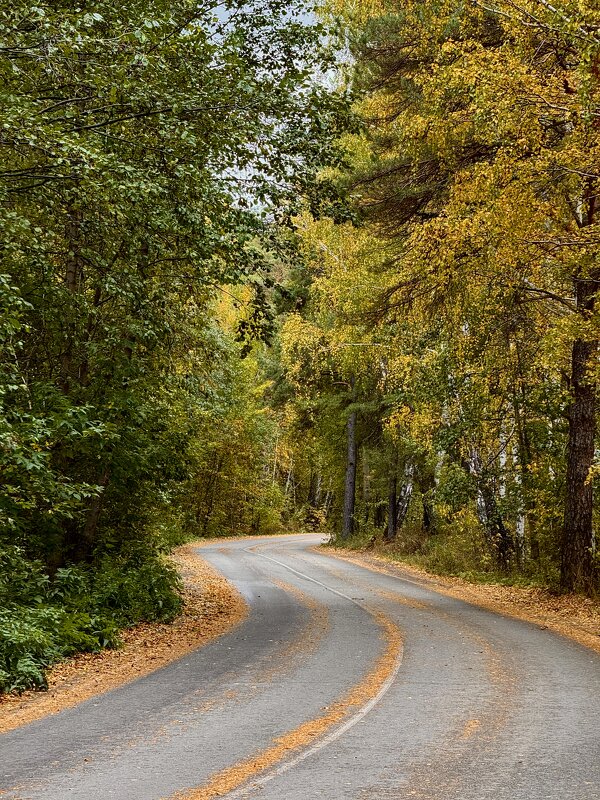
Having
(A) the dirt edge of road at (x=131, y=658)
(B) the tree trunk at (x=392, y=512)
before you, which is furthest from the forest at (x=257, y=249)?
(B) the tree trunk at (x=392, y=512)

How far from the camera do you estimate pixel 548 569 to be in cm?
1900

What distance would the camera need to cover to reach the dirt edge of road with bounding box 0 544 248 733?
8.22 meters

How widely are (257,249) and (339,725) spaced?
7.44 meters

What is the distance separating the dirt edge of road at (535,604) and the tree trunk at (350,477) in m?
11.6

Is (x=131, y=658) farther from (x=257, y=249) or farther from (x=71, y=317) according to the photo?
(x=257, y=249)

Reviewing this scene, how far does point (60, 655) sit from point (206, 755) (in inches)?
179

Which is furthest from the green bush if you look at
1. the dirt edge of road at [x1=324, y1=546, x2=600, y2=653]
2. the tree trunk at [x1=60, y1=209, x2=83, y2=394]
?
the dirt edge of road at [x1=324, y1=546, x2=600, y2=653]

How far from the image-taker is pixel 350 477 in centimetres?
3597

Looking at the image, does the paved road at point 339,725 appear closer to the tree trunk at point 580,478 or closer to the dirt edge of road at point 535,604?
the dirt edge of road at point 535,604

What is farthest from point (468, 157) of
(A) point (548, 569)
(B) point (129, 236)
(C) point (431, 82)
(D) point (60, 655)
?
(D) point (60, 655)

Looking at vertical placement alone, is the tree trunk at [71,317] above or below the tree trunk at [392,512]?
above

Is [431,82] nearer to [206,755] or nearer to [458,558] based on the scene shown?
[206,755]

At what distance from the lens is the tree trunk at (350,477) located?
35.0m

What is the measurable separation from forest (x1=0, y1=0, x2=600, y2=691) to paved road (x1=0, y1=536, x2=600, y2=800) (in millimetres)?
2140
